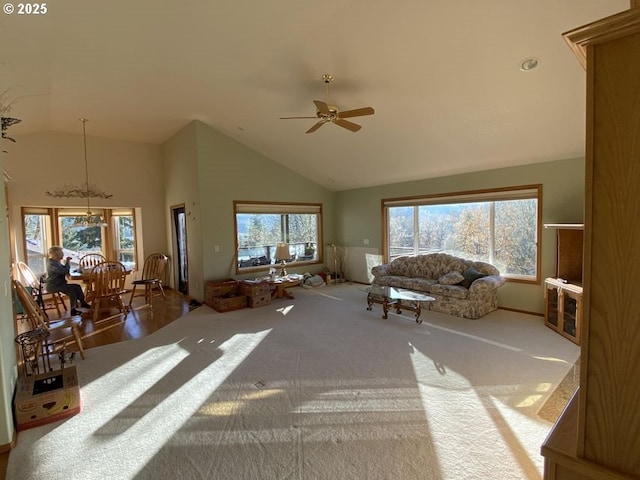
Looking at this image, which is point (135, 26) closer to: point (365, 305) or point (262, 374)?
point (262, 374)

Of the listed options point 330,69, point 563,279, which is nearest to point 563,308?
point 563,279

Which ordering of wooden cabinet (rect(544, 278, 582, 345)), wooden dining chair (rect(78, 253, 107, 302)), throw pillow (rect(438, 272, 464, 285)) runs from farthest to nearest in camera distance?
wooden dining chair (rect(78, 253, 107, 302)), throw pillow (rect(438, 272, 464, 285)), wooden cabinet (rect(544, 278, 582, 345))

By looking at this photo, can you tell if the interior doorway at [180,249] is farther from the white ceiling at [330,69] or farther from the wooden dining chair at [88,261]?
the white ceiling at [330,69]

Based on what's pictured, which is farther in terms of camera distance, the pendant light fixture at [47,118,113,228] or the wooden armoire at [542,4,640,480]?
the pendant light fixture at [47,118,113,228]

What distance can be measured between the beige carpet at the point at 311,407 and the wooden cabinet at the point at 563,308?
0.22 m

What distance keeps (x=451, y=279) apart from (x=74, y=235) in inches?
306

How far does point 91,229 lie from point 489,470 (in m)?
8.19

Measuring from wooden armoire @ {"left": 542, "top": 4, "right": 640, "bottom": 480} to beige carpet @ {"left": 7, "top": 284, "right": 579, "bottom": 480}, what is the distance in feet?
4.02

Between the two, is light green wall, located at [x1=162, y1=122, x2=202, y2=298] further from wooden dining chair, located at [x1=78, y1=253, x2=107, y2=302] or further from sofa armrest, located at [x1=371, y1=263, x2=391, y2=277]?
sofa armrest, located at [x1=371, y1=263, x2=391, y2=277]

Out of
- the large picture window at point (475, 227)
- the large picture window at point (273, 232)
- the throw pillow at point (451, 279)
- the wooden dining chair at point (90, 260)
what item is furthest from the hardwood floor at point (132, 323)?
the large picture window at point (475, 227)

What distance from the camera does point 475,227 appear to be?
5.70m

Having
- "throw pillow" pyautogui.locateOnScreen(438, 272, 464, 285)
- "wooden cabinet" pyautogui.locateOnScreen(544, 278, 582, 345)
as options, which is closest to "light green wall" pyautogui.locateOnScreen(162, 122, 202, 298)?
"throw pillow" pyautogui.locateOnScreen(438, 272, 464, 285)

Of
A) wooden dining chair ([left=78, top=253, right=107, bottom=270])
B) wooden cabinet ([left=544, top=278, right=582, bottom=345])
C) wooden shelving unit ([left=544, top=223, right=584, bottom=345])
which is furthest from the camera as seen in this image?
wooden dining chair ([left=78, top=253, right=107, bottom=270])

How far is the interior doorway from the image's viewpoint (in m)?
6.60
